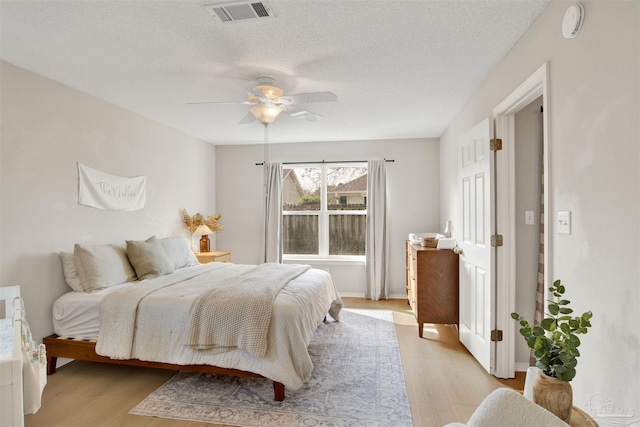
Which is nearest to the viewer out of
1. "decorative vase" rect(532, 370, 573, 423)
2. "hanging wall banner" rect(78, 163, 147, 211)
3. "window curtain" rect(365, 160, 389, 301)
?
"decorative vase" rect(532, 370, 573, 423)

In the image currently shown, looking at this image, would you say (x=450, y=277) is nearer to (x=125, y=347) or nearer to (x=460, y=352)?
(x=460, y=352)

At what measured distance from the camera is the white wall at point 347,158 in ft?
17.8

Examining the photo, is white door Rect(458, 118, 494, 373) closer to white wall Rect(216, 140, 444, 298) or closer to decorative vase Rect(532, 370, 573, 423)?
decorative vase Rect(532, 370, 573, 423)

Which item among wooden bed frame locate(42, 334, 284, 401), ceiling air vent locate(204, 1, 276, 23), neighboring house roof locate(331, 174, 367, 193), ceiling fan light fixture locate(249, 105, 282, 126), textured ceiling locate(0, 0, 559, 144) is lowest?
wooden bed frame locate(42, 334, 284, 401)

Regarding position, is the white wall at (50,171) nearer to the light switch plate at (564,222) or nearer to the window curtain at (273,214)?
the window curtain at (273,214)

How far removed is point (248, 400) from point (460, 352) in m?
2.04

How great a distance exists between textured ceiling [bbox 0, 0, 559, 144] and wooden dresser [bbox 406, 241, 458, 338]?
5.36 ft

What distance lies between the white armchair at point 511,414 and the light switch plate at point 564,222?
99 cm

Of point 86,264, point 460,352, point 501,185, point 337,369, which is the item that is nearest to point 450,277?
point 460,352

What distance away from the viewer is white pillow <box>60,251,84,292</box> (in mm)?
3059

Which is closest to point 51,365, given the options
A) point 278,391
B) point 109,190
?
point 109,190

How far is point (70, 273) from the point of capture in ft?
10.1

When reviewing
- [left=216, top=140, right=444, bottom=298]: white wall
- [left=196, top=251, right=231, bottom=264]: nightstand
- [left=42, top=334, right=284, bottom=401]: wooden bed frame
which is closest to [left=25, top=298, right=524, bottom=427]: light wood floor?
[left=42, top=334, right=284, bottom=401]: wooden bed frame

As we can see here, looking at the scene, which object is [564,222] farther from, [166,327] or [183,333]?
[166,327]
